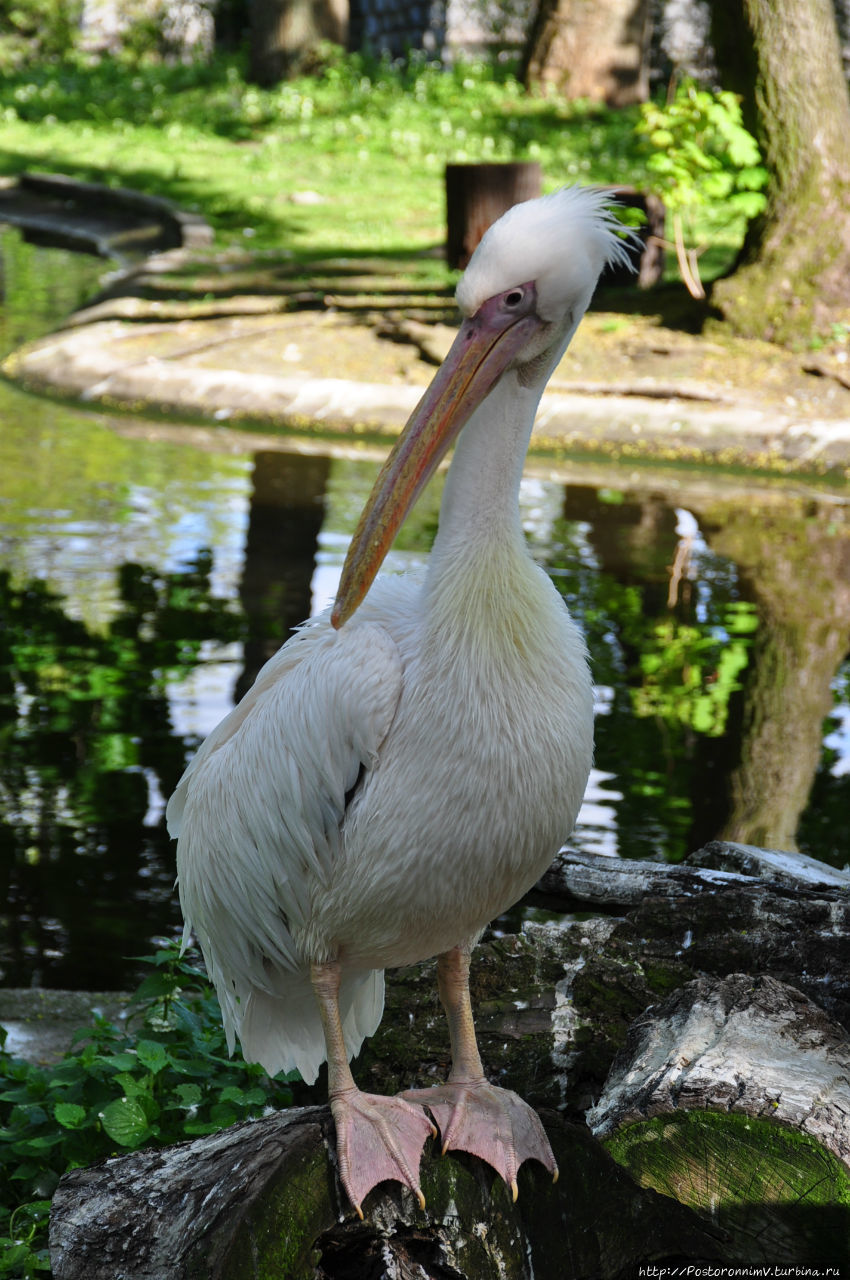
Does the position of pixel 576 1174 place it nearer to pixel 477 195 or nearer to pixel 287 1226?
pixel 287 1226

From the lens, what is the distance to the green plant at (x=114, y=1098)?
2615mm

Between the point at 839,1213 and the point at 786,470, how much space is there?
6.41 m

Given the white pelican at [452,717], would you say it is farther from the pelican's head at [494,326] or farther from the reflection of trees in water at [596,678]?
the reflection of trees in water at [596,678]

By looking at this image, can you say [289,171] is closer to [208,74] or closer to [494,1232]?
[208,74]

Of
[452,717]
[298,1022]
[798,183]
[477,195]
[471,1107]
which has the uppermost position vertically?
[798,183]

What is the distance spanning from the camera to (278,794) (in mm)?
2230

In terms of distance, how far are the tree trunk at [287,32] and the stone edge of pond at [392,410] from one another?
36.4 feet

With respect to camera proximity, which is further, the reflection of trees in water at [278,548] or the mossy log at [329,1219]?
the reflection of trees in water at [278,548]

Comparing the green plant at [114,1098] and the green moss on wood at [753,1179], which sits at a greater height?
the green moss on wood at [753,1179]

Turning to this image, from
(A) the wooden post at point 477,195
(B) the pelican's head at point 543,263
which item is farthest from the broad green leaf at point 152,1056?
(A) the wooden post at point 477,195

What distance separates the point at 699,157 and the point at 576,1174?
25.9 ft

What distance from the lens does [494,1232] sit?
1969 mm

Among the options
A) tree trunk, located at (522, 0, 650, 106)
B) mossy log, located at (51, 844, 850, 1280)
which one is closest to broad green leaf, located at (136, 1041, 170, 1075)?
mossy log, located at (51, 844, 850, 1280)

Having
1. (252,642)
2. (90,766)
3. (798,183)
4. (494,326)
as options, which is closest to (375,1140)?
(494,326)
